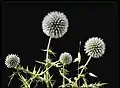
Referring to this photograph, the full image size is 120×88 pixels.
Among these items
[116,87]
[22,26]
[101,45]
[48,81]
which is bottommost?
[116,87]

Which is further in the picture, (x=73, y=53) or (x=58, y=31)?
(x=73, y=53)

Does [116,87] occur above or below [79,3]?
below

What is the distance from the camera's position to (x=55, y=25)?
2.85 feet

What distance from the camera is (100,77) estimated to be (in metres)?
1.44

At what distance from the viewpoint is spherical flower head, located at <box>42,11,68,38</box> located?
845 millimetres

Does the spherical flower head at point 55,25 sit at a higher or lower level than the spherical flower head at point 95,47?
higher

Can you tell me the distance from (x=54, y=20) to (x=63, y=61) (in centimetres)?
15

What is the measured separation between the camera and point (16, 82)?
142 cm

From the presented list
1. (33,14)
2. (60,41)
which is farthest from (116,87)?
(33,14)

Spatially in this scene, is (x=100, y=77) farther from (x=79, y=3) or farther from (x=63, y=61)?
(x=63, y=61)

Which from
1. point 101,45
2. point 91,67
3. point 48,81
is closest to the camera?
point 48,81

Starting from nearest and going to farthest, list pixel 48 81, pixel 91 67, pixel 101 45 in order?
1. pixel 48 81
2. pixel 101 45
3. pixel 91 67

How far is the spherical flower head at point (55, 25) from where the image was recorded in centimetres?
85

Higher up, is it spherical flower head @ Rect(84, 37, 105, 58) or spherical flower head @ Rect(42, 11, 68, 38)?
spherical flower head @ Rect(42, 11, 68, 38)
